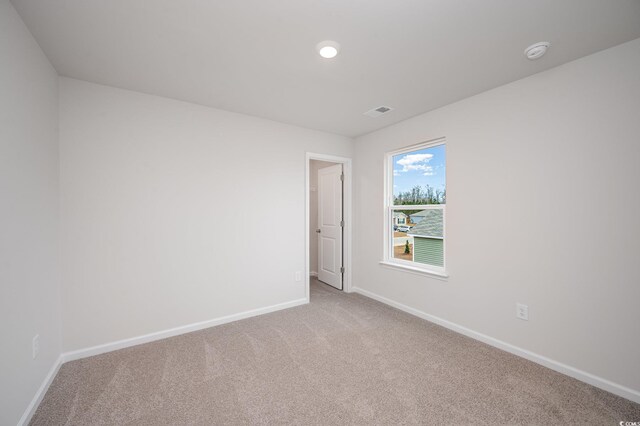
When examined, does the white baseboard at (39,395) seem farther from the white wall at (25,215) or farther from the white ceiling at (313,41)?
the white ceiling at (313,41)

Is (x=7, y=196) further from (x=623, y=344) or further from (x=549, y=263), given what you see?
(x=623, y=344)

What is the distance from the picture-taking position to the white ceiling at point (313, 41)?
155 cm

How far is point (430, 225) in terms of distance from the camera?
127 inches

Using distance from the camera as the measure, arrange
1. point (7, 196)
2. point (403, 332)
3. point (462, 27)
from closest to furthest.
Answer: point (7, 196) < point (462, 27) < point (403, 332)

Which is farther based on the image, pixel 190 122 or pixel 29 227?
pixel 190 122

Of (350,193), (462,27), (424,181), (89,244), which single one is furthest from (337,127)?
(89,244)

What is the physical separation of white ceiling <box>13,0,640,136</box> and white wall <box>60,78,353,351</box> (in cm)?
39

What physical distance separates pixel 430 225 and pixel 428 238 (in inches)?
6.5

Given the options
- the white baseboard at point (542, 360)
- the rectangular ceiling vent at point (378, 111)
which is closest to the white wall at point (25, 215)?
the rectangular ceiling vent at point (378, 111)

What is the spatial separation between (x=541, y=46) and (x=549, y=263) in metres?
1.67

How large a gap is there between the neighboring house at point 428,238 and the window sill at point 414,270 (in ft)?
0.46

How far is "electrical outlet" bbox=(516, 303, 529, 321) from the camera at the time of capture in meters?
2.32

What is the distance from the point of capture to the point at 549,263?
220 cm

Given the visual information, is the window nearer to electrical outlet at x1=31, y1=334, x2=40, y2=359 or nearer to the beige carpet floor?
the beige carpet floor
